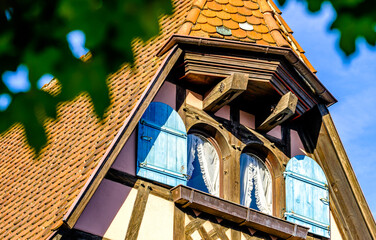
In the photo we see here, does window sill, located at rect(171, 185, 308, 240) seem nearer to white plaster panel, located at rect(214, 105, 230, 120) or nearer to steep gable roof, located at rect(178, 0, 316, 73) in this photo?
white plaster panel, located at rect(214, 105, 230, 120)

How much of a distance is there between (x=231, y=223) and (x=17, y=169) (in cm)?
358

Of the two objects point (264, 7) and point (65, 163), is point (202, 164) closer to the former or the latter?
point (65, 163)

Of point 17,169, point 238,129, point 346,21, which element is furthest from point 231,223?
point 346,21

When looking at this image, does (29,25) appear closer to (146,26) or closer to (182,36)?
(146,26)

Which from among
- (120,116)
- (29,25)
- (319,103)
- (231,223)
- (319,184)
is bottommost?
(29,25)

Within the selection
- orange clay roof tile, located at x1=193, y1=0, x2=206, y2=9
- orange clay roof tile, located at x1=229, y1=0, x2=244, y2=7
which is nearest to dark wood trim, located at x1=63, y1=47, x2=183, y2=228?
orange clay roof tile, located at x1=193, y1=0, x2=206, y2=9

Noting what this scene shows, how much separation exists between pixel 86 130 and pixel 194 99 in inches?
51.4

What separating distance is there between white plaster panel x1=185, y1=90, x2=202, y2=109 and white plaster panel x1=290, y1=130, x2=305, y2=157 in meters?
1.42

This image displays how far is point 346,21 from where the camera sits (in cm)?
402

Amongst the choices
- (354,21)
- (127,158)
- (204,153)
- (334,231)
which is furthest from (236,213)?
(354,21)

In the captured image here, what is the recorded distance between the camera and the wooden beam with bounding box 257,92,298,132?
9.58 m

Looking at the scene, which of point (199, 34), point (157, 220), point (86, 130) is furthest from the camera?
point (199, 34)

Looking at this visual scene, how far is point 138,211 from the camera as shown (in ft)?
27.0

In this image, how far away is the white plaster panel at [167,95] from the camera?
9.20 metres
